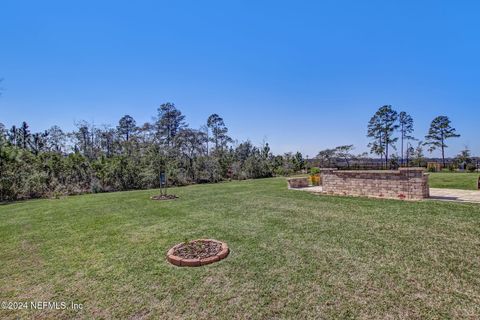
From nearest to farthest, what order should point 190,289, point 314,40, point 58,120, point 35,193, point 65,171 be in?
point 190,289 < point 314,40 < point 35,193 < point 65,171 < point 58,120

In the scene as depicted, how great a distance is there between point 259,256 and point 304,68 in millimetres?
11460

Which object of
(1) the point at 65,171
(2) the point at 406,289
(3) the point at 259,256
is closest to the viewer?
(2) the point at 406,289

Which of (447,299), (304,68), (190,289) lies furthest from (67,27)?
(447,299)

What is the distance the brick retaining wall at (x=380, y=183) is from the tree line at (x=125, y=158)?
7777mm

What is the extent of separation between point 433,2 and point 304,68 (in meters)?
5.71

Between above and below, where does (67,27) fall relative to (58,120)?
above

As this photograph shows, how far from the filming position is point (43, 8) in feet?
23.1

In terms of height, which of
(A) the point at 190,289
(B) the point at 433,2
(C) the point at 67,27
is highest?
(B) the point at 433,2

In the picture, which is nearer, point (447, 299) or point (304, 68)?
point (447, 299)

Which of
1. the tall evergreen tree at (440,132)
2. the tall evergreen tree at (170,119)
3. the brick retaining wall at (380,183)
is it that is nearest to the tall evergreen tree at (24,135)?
the tall evergreen tree at (170,119)

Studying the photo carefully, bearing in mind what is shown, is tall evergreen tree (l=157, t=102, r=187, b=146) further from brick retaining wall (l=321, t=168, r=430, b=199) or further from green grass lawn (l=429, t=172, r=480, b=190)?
green grass lawn (l=429, t=172, r=480, b=190)

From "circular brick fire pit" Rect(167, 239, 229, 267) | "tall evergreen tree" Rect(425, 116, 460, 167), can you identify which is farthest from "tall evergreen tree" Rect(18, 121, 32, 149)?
"tall evergreen tree" Rect(425, 116, 460, 167)

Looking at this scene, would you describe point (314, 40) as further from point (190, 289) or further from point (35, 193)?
point (35, 193)

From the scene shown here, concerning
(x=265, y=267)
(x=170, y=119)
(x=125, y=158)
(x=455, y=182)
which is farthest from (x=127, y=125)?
(x=455, y=182)
